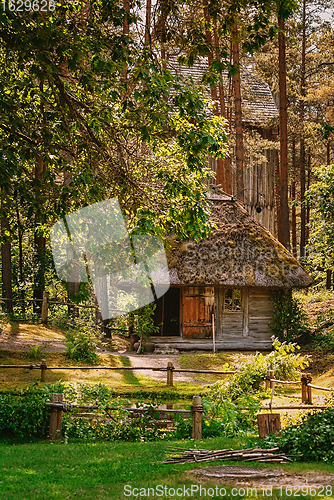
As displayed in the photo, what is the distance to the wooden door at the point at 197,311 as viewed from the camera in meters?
18.9

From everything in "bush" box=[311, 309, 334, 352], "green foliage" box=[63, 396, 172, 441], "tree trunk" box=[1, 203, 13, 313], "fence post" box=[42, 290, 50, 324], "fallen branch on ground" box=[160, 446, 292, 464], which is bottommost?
"green foliage" box=[63, 396, 172, 441]

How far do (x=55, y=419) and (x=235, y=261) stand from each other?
38.1ft

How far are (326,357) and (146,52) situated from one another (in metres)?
11.6

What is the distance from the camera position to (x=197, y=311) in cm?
1898

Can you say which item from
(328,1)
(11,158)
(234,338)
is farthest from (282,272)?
(328,1)

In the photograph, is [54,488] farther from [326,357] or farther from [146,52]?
[326,357]

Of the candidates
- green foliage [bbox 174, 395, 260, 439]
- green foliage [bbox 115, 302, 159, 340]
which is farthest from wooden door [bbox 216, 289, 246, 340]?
green foliage [bbox 174, 395, 260, 439]

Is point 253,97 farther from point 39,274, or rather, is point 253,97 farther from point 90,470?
point 90,470

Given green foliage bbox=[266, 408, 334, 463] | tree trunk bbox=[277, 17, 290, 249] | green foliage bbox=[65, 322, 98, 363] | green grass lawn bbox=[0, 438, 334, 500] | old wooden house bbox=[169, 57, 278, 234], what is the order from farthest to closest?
1. old wooden house bbox=[169, 57, 278, 234]
2. tree trunk bbox=[277, 17, 290, 249]
3. green foliage bbox=[65, 322, 98, 363]
4. green foliage bbox=[266, 408, 334, 463]
5. green grass lawn bbox=[0, 438, 334, 500]

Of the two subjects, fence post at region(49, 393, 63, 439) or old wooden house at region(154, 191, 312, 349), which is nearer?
fence post at region(49, 393, 63, 439)

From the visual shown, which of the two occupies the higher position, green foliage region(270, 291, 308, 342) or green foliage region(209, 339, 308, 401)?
green foliage region(270, 291, 308, 342)

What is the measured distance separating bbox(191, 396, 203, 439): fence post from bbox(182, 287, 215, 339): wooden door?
10.9 metres

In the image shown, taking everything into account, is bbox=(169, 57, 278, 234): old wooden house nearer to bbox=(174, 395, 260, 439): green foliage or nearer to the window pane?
the window pane

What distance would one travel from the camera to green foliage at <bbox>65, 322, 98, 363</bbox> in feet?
48.2
